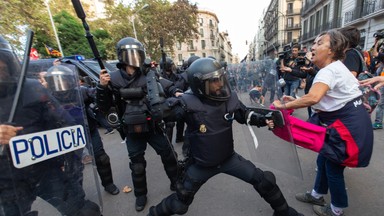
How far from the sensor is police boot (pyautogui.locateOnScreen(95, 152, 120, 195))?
2697 millimetres

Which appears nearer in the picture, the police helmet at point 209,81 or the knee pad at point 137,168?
the police helmet at point 209,81

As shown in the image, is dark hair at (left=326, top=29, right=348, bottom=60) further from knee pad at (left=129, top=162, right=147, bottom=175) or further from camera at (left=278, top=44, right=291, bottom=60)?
camera at (left=278, top=44, right=291, bottom=60)

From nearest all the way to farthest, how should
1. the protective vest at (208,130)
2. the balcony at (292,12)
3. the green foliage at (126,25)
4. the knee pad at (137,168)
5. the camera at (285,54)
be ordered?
the protective vest at (208,130) → the knee pad at (137,168) → the camera at (285,54) → the green foliage at (126,25) → the balcony at (292,12)

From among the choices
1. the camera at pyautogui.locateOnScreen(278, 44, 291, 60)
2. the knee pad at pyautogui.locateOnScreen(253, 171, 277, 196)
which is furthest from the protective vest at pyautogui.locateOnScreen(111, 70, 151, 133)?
the camera at pyautogui.locateOnScreen(278, 44, 291, 60)

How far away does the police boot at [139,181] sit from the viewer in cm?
238

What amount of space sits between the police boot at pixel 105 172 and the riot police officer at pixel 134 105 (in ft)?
1.62

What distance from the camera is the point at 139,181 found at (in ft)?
7.97

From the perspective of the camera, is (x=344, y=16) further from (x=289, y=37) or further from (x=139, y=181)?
(x=289, y=37)

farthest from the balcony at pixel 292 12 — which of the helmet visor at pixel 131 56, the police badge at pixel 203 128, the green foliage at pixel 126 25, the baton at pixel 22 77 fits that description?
the baton at pixel 22 77

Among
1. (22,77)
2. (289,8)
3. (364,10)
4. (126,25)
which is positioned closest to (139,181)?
(22,77)

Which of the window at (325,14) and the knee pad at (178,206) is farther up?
the window at (325,14)

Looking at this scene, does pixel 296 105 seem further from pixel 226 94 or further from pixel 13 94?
pixel 13 94

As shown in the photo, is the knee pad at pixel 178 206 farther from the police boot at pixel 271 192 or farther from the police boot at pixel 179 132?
the police boot at pixel 179 132

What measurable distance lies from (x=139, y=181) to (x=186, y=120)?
A: 108 cm
